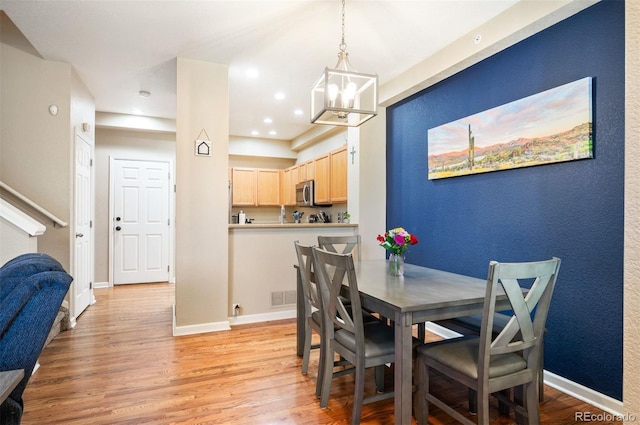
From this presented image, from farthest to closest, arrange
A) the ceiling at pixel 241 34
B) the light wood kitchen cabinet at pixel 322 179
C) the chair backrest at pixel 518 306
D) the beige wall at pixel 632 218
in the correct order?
the light wood kitchen cabinet at pixel 322 179
the ceiling at pixel 241 34
the chair backrest at pixel 518 306
the beige wall at pixel 632 218

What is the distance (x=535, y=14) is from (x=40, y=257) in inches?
130

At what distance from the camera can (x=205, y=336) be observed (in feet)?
11.2

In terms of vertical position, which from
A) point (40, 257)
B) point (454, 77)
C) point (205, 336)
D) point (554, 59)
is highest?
point (454, 77)

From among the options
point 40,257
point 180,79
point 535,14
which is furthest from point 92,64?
point 535,14

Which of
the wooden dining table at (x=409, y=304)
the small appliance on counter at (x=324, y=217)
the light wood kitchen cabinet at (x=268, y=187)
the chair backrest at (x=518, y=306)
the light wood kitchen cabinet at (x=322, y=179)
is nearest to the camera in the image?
the chair backrest at (x=518, y=306)

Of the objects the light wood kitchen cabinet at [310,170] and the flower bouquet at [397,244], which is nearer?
the flower bouquet at [397,244]

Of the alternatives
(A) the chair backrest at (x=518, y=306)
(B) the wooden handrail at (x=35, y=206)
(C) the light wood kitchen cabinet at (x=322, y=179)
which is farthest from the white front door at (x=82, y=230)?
(A) the chair backrest at (x=518, y=306)

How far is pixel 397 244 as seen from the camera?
2412 millimetres

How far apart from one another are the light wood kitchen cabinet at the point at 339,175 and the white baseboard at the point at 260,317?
6.29ft

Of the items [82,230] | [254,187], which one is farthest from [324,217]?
[82,230]

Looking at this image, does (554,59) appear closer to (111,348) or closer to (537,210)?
(537,210)

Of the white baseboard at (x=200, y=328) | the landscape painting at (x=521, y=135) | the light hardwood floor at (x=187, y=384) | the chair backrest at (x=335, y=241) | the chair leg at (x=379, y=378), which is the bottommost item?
the light hardwood floor at (x=187, y=384)

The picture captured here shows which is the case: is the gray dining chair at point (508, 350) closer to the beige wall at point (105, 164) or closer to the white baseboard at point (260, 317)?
the white baseboard at point (260, 317)

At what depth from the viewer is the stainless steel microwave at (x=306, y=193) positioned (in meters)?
5.97
